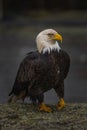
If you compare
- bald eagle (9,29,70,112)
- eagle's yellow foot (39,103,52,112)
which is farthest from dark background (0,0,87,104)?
bald eagle (9,29,70,112)

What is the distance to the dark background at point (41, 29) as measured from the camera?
10.2m

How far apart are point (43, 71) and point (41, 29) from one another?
31.6 feet

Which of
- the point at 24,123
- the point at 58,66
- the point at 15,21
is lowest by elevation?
the point at 24,123

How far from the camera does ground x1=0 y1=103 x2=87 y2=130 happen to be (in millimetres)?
5287

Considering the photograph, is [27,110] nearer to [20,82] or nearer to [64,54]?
[20,82]

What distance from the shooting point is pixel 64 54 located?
546 centimetres

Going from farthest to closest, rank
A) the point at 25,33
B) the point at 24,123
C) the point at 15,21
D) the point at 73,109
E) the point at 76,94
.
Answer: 1. the point at 15,21
2. the point at 25,33
3. the point at 76,94
4. the point at 73,109
5. the point at 24,123

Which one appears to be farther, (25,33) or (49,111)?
(25,33)

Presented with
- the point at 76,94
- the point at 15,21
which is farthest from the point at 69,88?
the point at 15,21

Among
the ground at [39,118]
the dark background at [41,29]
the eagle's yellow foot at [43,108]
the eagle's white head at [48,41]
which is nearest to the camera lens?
the ground at [39,118]

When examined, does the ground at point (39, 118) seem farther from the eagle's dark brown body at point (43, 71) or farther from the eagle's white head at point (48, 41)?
the eagle's white head at point (48, 41)

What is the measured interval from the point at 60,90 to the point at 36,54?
1.19 feet

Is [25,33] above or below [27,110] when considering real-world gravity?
above

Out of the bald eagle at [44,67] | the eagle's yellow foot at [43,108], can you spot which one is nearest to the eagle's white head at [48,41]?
the bald eagle at [44,67]
